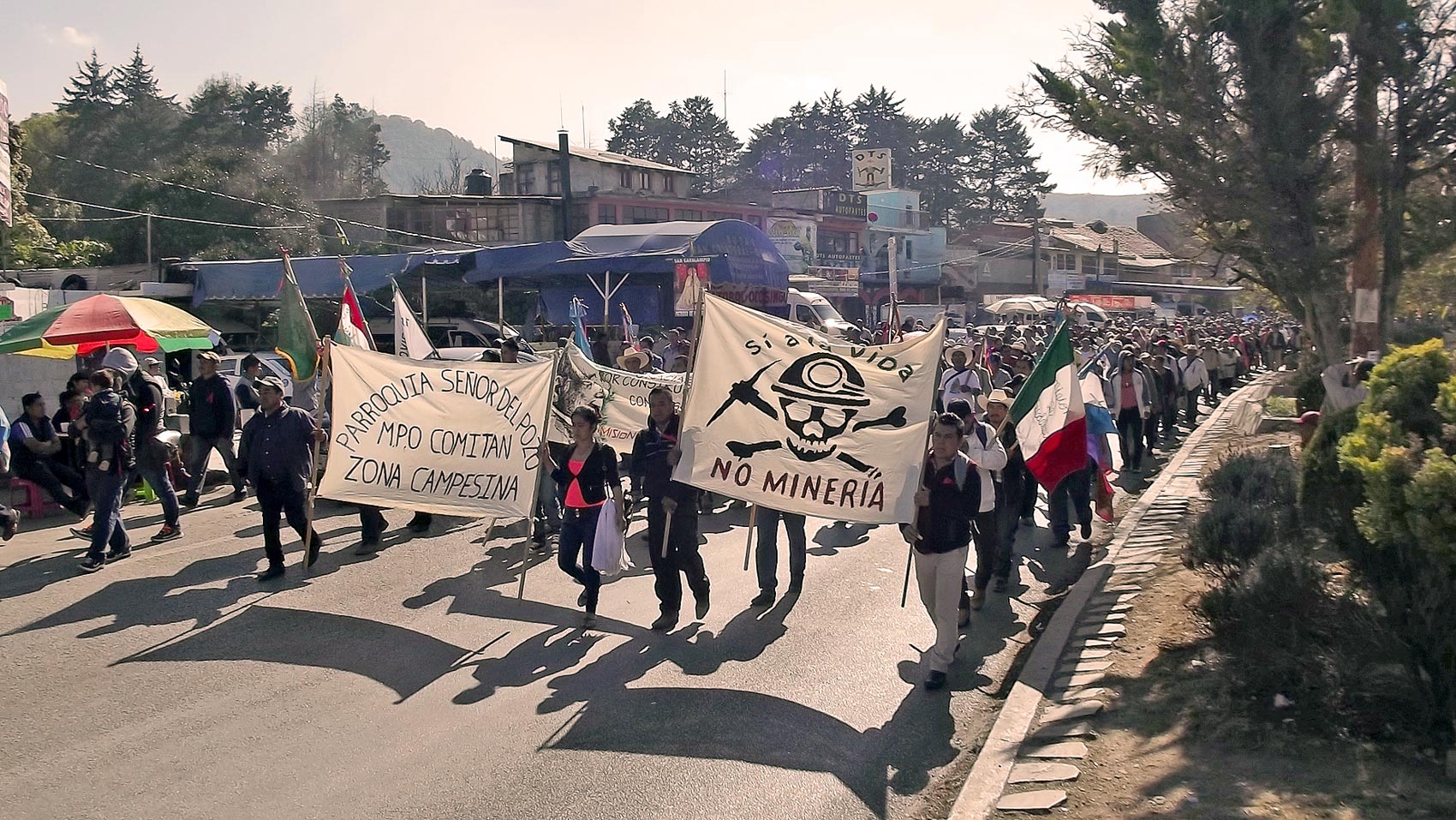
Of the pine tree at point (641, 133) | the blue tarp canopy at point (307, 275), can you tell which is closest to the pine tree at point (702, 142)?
the pine tree at point (641, 133)

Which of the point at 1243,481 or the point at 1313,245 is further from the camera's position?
the point at 1313,245

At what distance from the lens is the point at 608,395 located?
42.5 feet

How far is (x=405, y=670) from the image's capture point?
24.8 feet

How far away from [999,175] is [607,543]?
316 feet

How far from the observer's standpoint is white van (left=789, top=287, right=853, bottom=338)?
34722 mm

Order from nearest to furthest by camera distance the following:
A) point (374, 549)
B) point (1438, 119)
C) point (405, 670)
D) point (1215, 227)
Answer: point (405, 670) → point (374, 549) → point (1438, 119) → point (1215, 227)

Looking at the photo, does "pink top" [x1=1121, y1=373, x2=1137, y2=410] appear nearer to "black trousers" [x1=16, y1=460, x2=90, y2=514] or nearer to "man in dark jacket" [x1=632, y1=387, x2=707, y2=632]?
"man in dark jacket" [x1=632, y1=387, x2=707, y2=632]

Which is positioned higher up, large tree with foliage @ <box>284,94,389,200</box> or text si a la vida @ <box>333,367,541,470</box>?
large tree with foliage @ <box>284,94,389,200</box>

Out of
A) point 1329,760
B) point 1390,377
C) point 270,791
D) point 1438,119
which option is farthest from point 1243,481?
point 270,791

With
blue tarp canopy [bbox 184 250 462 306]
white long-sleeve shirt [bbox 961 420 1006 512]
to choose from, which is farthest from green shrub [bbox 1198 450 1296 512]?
blue tarp canopy [bbox 184 250 462 306]

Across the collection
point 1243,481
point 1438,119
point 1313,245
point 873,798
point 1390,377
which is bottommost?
point 873,798

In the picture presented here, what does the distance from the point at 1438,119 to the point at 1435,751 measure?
12.3 m

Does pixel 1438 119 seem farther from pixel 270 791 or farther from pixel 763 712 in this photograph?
pixel 270 791

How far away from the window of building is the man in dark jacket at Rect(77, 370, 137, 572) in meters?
44.4
